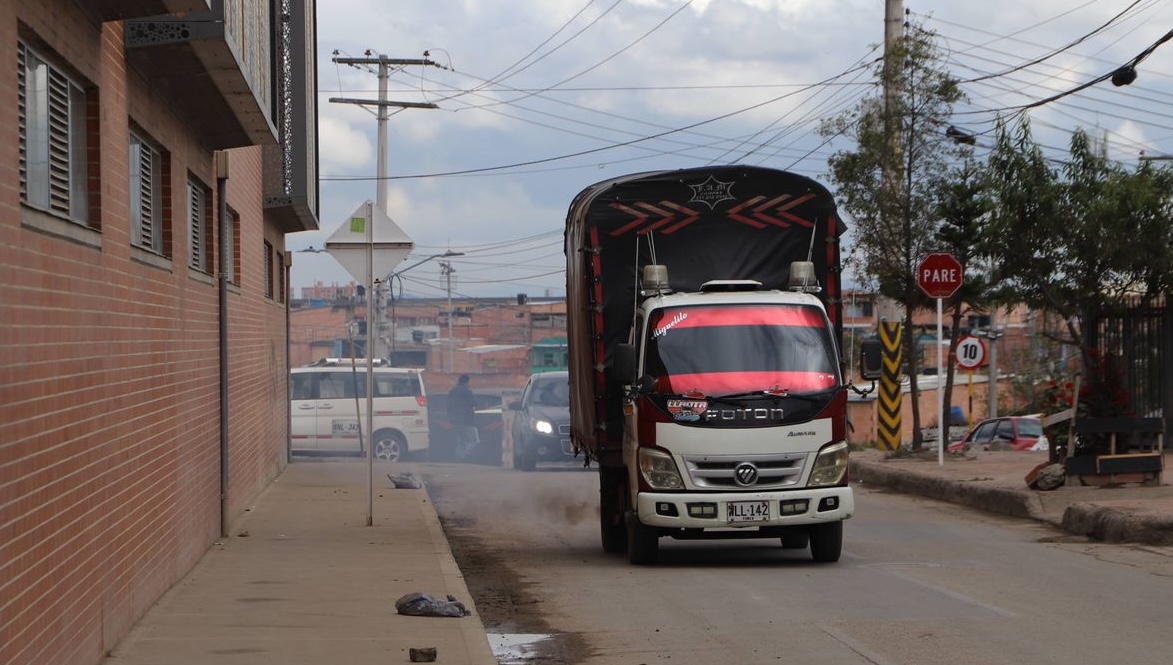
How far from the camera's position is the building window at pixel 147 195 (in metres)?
10.7

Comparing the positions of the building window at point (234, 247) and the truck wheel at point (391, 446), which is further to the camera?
the truck wheel at point (391, 446)

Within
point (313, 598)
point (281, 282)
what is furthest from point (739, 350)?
point (281, 282)

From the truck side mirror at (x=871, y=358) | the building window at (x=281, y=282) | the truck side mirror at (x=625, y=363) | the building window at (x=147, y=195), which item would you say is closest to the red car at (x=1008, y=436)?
the building window at (x=281, y=282)

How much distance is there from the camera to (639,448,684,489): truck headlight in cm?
1276

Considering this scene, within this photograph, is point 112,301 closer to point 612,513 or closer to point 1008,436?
point 612,513

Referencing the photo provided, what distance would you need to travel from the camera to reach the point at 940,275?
912 inches

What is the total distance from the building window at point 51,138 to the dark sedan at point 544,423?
1909cm

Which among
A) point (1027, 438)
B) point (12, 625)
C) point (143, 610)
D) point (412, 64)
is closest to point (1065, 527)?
point (143, 610)

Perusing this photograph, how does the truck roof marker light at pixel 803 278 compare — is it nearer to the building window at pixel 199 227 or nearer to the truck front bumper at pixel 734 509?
the truck front bumper at pixel 734 509

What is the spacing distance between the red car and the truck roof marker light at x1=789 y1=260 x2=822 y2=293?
17575 mm

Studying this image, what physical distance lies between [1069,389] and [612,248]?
716 cm

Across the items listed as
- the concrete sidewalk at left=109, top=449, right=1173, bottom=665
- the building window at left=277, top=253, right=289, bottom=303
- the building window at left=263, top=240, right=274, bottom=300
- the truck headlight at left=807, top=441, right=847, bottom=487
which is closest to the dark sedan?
the concrete sidewalk at left=109, top=449, right=1173, bottom=665

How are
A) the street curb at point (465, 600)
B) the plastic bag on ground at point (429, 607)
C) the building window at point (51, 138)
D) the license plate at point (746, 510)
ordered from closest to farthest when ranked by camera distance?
the building window at point (51, 138), the street curb at point (465, 600), the plastic bag on ground at point (429, 607), the license plate at point (746, 510)

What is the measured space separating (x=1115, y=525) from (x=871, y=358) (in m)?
3.23
